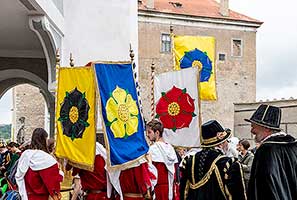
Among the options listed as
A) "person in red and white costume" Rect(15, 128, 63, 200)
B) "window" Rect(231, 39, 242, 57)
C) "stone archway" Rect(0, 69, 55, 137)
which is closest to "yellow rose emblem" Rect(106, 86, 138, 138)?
"person in red and white costume" Rect(15, 128, 63, 200)

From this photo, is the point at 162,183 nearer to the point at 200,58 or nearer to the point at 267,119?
the point at 267,119

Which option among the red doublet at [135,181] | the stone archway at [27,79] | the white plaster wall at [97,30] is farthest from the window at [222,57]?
the red doublet at [135,181]

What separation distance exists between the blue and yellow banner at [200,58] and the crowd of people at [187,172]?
3.61m

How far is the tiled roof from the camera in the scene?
37.3 metres

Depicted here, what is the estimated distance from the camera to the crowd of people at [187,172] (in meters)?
4.38

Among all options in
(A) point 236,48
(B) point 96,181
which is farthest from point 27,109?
(B) point 96,181

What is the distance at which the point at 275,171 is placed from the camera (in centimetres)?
431

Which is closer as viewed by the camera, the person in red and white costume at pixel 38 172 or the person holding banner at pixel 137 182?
the person in red and white costume at pixel 38 172

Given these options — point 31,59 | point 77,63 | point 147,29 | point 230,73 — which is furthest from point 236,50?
point 77,63

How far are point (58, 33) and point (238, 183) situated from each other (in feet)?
22.0

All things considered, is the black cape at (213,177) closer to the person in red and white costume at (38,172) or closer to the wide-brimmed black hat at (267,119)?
the wide-brimmed black hat at (267,119)

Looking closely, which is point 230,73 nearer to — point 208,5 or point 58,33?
point 208,5

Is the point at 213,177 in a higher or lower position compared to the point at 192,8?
lower

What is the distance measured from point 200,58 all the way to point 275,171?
6.52 meters
